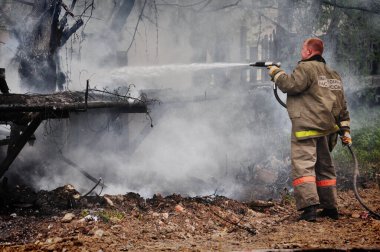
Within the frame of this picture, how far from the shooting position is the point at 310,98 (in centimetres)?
450

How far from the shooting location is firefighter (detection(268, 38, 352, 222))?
14.4 ft

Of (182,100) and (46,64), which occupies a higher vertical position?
(46,64)

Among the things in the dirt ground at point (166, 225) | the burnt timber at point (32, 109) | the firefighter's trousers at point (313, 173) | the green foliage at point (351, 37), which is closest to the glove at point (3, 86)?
the burnt timber at point (32, 109)

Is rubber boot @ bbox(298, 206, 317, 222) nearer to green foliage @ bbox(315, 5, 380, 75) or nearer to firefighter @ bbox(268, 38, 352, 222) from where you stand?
firefighter @ bbox(268, 38, 352, 222)

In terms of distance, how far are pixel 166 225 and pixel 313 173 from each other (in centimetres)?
178

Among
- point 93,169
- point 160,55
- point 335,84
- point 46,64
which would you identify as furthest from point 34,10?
point 160,55

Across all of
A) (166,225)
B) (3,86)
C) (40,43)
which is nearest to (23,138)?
(3,86)

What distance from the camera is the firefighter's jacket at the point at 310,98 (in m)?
4.43

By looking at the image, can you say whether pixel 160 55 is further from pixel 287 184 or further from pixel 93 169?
pixel 287 184

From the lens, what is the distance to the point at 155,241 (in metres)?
3.79

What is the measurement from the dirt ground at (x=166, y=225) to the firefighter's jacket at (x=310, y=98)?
1.08 m

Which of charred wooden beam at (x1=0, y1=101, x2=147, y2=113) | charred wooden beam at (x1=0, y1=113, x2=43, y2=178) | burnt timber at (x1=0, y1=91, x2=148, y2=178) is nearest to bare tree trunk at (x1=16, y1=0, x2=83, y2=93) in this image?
burnt timber at (x1=0, y1=91, x2=148, y2=178)

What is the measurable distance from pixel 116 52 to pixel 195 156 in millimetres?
3559

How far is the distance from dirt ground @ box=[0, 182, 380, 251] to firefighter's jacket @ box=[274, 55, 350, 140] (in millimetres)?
1077
